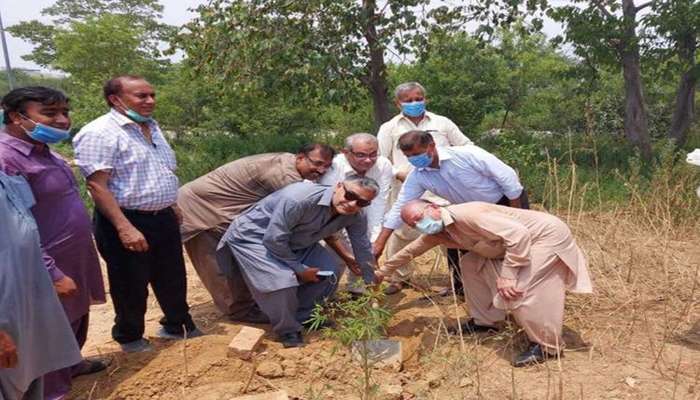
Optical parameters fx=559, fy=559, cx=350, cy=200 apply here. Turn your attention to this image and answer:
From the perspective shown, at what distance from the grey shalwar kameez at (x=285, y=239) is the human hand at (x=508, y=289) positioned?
2.44 feet

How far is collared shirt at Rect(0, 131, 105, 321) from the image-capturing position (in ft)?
7.70

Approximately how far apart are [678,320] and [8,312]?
344cm

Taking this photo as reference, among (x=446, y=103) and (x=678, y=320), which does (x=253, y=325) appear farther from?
(x=446, y=103)

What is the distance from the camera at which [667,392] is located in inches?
104

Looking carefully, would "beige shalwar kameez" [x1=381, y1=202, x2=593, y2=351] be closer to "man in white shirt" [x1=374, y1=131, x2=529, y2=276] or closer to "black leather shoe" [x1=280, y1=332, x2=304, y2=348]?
"man in white shirt" [x1=374, y1=131, x2=529, y2=276]

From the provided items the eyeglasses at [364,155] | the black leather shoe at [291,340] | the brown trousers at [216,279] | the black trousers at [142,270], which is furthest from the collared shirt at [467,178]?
the black trousers at [142,270]

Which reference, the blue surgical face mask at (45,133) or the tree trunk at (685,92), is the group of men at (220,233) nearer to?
the blue surgical face mask at (45,133)

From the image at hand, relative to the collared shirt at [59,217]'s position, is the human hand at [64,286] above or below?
below

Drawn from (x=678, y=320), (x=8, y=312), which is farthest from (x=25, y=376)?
(x=678, y=320)

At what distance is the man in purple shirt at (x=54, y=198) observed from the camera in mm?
2359

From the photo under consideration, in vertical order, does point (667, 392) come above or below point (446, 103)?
below

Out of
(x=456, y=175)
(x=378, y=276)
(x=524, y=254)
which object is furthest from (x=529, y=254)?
(x=378, y=276)

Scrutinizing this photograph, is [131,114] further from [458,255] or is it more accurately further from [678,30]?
[678,30]

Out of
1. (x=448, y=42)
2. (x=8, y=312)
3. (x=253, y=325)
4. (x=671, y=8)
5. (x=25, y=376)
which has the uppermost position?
(x=671, y=8)
